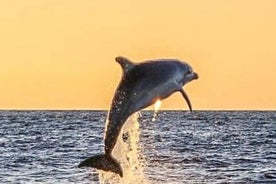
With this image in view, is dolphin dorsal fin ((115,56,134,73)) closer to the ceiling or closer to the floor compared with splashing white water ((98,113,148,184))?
closer to the floor

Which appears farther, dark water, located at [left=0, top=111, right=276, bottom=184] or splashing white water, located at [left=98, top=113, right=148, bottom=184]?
dark water, located at [left=0, top=111, right=276, bottom=184]

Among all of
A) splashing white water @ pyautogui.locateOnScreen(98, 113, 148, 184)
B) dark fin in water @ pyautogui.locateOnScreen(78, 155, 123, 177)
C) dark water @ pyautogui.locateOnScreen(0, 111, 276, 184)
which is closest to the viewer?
dark fin in water @ pyautogui.locateOnScreen(78, 155, 123, 177)

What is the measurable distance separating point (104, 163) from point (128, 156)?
2681cm

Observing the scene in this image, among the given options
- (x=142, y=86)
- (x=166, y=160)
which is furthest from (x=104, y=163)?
(x=166, y=160)

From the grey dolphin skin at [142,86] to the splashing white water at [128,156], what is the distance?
0.46 meters

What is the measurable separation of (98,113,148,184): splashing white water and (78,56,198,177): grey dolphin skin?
1.49 feet

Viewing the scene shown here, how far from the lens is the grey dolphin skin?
62.0ft

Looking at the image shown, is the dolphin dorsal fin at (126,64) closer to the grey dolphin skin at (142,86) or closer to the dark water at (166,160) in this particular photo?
the grey dolphin skin at (142,86)

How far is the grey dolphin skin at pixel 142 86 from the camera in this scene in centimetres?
1891

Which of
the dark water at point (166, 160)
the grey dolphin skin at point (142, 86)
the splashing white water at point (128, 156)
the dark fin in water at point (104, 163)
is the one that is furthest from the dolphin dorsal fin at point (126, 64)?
the dark water at point (166, 160)

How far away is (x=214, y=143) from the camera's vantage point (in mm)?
96125

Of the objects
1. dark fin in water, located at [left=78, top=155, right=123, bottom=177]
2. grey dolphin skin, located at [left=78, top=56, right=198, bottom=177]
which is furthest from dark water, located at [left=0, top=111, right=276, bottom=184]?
grey dolphin skin, located at [left=78, top=56, right=198, bottom=177]

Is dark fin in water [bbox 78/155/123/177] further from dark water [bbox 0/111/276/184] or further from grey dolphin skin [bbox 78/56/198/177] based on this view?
dark water [bbox 0/111/276/184]

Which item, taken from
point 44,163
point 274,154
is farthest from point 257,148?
point 44,163
